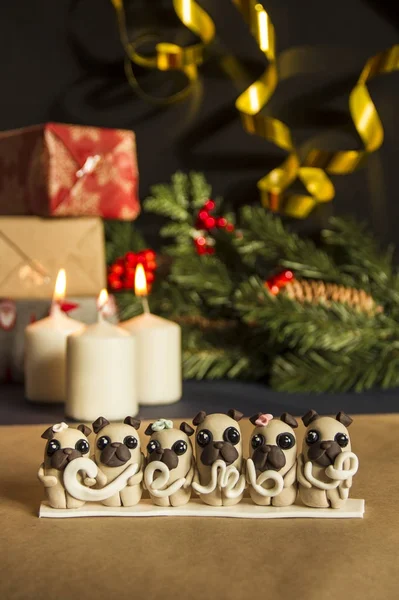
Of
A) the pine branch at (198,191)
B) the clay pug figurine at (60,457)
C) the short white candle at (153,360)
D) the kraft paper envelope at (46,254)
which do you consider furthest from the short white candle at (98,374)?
the pine branch at (198,191)

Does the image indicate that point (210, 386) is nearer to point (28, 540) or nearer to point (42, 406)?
point (42, 406)

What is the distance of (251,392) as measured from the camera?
48.0 inches

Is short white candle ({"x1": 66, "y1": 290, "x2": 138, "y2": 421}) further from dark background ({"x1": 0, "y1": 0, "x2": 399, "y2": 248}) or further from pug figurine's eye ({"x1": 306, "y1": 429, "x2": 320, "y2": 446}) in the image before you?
dark background ({"x1": 0, "y1": 0, "x2": 399, "y2": 248})

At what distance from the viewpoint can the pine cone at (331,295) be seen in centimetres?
124

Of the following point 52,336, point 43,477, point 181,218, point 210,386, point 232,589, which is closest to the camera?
point 232,589

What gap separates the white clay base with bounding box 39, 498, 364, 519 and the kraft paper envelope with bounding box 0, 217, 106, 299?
0.65m

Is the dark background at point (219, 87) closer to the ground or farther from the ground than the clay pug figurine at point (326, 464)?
farther from the ground

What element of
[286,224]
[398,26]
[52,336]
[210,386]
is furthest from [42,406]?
[398,26]

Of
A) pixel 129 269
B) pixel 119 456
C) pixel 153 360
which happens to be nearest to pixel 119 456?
pixel 119 456

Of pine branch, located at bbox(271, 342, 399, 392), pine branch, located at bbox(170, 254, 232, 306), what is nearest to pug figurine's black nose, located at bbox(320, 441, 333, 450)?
pine branch, located at bbox(271, 342, 399, 392)

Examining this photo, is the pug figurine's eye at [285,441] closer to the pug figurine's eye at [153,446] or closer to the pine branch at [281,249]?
the pug figurine's eye at [153,446]

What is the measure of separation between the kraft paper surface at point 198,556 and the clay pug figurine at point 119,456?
0.02 meters

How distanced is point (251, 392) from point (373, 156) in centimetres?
54

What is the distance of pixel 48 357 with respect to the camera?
114 cm
